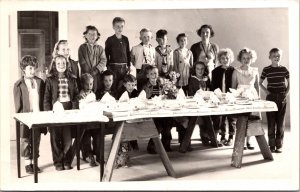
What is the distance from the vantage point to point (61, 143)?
157 inches

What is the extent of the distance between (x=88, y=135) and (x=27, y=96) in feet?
1.90

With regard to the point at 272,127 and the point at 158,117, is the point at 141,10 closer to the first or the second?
the point at 158,117

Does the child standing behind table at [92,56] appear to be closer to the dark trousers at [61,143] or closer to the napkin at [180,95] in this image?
the dark trousers at [61,143]

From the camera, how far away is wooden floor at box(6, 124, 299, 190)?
3.82m

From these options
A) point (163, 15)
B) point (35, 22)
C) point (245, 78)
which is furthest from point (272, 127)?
point (35, 22)

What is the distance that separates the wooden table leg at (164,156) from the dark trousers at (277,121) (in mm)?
910

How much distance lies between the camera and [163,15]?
13.0ft

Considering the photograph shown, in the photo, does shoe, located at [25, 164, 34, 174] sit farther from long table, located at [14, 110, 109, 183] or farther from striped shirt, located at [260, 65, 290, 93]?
striped shirt, located at [260, 65, 290, 93]

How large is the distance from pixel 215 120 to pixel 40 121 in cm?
154

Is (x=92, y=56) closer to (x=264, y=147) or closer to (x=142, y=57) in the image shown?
(x=142, y=57)

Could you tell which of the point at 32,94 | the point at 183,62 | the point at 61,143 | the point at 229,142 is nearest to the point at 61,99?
the point at 32,94

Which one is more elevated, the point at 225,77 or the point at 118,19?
the point at 118,19

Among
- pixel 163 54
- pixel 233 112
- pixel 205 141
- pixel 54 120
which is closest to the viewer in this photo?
pixel 54 120

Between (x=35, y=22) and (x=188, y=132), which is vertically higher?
(x=35, y=22)
